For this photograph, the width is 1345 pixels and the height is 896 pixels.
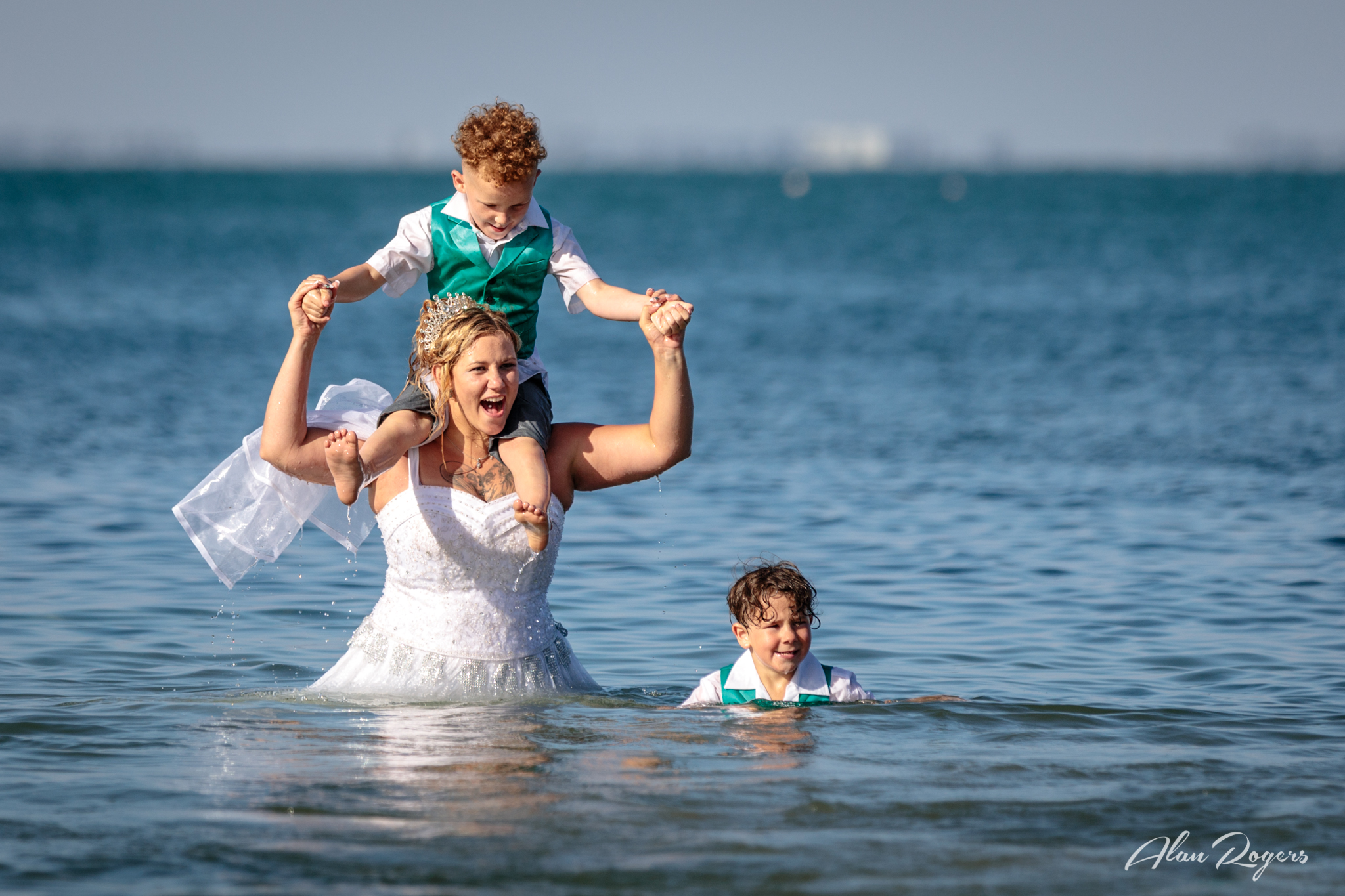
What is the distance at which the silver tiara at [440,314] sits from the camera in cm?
604

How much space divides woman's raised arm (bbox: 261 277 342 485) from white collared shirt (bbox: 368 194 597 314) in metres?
0.47

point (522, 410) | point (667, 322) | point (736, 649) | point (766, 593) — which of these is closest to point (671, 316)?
point (667, 322)

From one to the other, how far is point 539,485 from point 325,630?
3265 millimetres

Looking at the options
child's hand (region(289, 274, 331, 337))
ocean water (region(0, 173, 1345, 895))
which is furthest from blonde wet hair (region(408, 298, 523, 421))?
ocean water (region(0, 173, 1345, 895))

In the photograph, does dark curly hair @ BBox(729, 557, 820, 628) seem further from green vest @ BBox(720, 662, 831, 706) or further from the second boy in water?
the second boy in water

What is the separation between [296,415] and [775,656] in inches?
87.0

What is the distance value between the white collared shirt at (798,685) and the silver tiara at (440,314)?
76.4 inches

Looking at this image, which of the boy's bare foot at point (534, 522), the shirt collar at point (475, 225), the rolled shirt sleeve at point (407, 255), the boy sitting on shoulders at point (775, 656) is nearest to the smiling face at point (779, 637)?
the boy sitting on shoulders at point (775, 656)

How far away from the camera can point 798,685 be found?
655 cm

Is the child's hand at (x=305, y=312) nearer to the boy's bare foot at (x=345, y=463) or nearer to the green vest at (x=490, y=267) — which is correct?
the boy's bare foot at (x=345, y=463)

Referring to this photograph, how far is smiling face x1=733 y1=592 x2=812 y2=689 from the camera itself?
20.6 feet

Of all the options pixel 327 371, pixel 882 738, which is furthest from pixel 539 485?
pixel 327 371

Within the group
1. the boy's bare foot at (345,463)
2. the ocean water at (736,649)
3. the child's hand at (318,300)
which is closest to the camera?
the ocean water at (736,649)

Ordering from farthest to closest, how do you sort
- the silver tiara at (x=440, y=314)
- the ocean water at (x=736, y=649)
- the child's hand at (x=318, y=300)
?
the silver tiara at (x=440, y=314), the child's hand at (x=318, y=300), the ocean water at (x=736, y=649)
